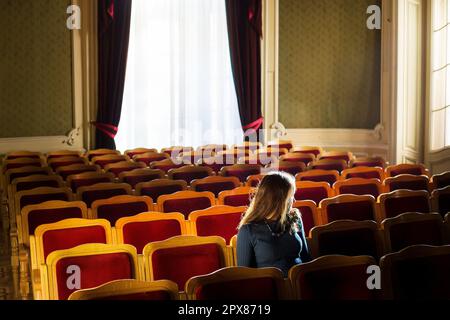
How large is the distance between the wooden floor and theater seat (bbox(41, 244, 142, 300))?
82.3 inches

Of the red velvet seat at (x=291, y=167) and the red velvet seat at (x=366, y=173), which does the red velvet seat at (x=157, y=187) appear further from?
the red velvet seat at (x=366, y=173)

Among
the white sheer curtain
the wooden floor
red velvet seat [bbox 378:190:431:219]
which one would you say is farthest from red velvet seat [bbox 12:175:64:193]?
the white sheer curtain

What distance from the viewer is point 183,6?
12.9 metres

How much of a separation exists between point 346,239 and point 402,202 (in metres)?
1.55

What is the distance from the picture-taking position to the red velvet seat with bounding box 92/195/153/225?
6.12m

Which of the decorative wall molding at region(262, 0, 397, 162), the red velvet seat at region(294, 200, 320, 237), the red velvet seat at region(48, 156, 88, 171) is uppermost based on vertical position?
the decorative wall molding at region(262, 0, 397, 162)

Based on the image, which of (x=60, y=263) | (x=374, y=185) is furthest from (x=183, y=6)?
(x=60, y=263)

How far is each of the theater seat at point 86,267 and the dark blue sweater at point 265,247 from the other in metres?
0.70

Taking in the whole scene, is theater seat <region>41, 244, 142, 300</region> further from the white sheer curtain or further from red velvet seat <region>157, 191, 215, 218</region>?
the white sheer curtain

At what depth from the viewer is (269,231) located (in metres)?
4.28

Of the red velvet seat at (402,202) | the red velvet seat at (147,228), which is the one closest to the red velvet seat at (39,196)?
the red velvet seat at (147,228)

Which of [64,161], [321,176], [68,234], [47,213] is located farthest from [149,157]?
[68,234]

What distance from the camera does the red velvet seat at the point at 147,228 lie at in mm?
5395

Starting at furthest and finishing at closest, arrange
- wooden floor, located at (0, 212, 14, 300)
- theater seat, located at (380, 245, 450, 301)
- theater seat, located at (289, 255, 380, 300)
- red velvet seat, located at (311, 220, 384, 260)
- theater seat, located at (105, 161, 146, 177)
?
theater seat, located at (105, 161, 146, 177) < wooden floor, located at (0, 212, 14, 300) < red velvet seat, located at (311, 220, 384, 260) < theater seat, located at (380, 245, 450, 301) < theater seat, located at (289, 255, 380, 300)
